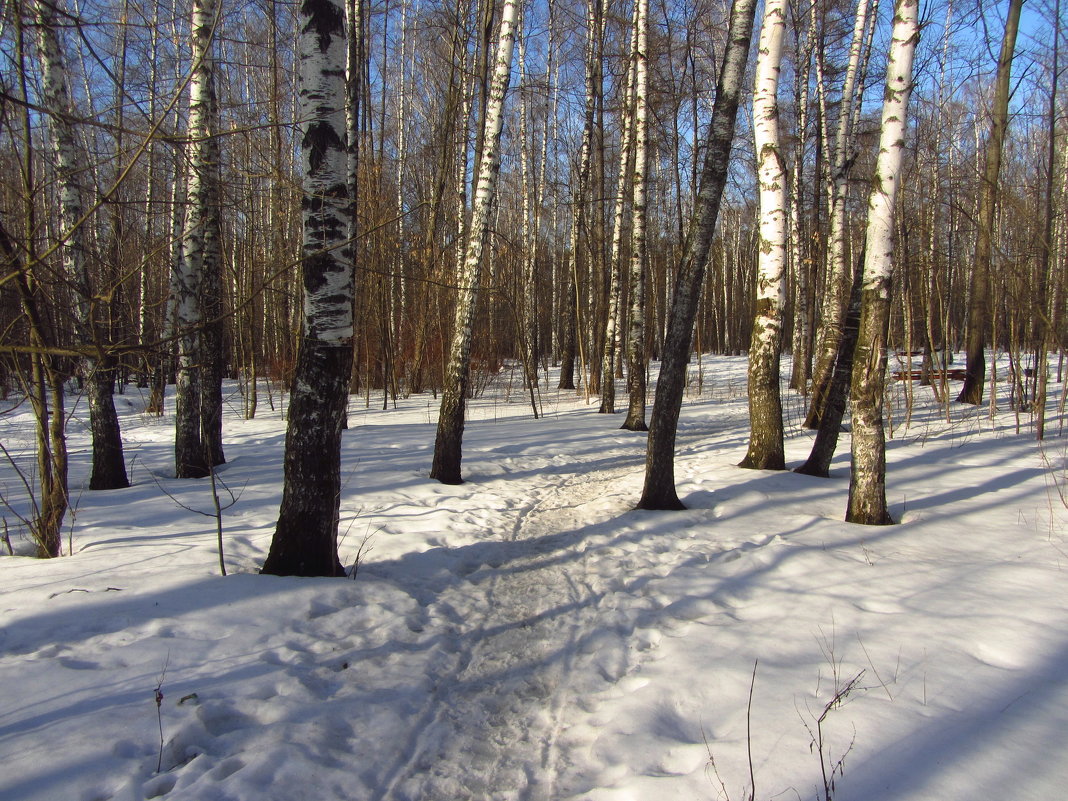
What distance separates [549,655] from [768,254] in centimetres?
545

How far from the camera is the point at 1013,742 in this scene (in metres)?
2.35

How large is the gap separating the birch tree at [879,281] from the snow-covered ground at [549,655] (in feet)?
1.71

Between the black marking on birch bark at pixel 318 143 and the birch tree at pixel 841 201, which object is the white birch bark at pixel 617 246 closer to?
the birch tree at pixel 841 201

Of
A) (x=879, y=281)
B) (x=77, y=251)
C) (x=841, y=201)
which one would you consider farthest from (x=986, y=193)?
(x=77, y=251)

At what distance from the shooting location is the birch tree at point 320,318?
12.4 feet

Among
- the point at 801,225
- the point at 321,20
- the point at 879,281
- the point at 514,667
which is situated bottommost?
the point at 514,667

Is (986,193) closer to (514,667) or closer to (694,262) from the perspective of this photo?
(694,262)

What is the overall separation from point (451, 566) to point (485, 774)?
2.39 metres

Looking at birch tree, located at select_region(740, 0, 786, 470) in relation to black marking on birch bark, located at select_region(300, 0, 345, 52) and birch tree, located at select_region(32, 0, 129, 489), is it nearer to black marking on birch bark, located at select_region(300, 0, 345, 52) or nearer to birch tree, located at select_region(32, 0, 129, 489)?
black marking on birch bark, located at select_region(300, 0, 345, 52)

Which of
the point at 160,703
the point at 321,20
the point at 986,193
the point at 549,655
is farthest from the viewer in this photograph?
the point at 986,193

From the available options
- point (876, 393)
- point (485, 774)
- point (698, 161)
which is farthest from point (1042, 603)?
point (698, 161)

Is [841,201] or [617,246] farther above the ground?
[841,201]

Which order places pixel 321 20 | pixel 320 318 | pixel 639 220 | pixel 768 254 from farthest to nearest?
pixel 639 220 → pixel 768 254 → pixel 320 318 → pixel 321 20

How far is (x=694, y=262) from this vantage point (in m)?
6.02
